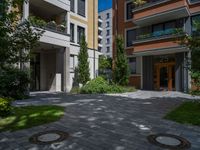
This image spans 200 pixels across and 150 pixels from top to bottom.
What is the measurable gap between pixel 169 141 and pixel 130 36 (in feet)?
61.6

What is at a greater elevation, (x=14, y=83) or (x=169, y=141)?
(x=14, y=83)

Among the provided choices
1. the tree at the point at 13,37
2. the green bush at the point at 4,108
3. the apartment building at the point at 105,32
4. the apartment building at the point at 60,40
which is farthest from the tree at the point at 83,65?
the apartment building at the point at 105,32

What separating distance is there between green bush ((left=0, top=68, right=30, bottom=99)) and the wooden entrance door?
12.9 m

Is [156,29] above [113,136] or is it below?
above

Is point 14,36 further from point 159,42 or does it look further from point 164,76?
point 164,76

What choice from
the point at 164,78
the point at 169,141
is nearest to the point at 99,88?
the point at 164,78

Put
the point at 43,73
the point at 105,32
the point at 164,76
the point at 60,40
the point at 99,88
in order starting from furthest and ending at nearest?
1. the point at 105,32
2. the point at 43,73
3. the point at 164,76
4. the point at 99,88
5. the point at 60,40

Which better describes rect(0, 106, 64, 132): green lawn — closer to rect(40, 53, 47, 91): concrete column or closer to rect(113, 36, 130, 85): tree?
rect(113, 36, 130, 85): tree

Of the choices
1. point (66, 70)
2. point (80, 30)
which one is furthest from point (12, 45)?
point (80, 30)

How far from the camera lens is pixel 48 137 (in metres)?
5.35

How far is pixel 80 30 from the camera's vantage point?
72.2 ft

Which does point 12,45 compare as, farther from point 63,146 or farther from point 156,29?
point 156,29

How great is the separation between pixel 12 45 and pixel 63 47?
1237 cm

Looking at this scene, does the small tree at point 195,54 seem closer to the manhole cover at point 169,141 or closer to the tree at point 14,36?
the manhole cover at point 169,141
